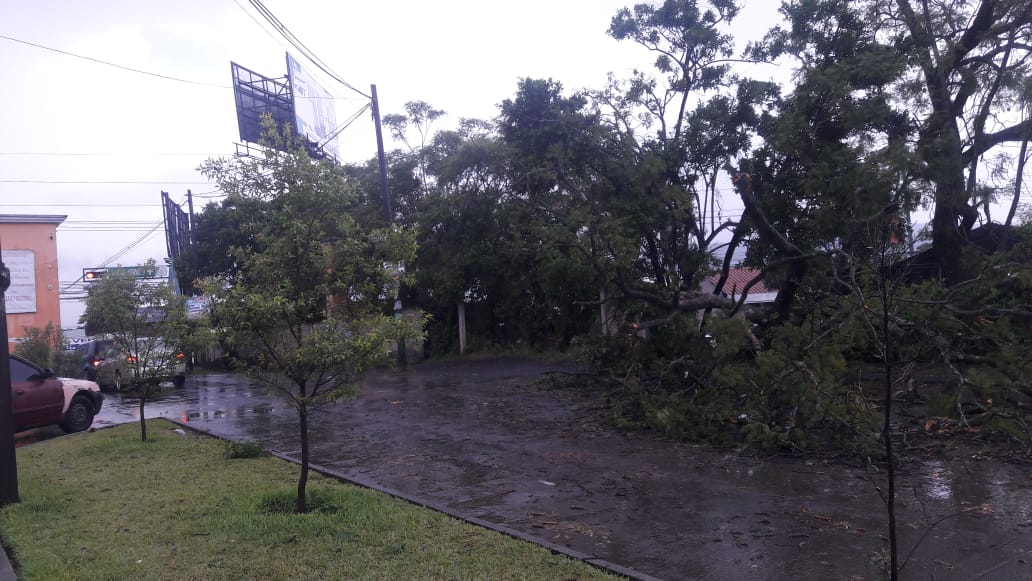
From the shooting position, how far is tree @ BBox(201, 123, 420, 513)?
6547 millimetres

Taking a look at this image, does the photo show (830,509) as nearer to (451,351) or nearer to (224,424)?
(224,424)

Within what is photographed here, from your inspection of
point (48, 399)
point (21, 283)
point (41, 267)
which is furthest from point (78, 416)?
point (41, 267)

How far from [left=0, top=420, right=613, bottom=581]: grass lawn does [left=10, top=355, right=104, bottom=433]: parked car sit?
4.37 m

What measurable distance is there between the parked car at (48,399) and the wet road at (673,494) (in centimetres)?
252

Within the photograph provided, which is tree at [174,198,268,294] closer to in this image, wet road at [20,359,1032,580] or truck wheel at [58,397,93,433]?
truck wheel at [58,397,93,433]

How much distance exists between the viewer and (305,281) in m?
6.77

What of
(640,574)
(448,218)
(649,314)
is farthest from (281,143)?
(448,218)

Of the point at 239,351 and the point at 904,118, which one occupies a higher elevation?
the point at 904,118

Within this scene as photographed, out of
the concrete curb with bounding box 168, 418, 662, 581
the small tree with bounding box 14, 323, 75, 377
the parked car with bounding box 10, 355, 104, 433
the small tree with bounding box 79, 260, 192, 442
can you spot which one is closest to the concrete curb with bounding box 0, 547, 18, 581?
the concrete curb with bounding box 168, 418, 662, 581

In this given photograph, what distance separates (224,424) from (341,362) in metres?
8.53

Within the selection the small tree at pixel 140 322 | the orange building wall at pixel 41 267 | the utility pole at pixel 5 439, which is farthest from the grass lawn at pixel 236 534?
the orange building wall at pixel 41 267

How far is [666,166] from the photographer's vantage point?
16.6 meters

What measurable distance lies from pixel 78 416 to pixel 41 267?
24.6 m

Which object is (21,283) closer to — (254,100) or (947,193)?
(254,100)
